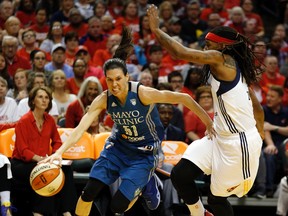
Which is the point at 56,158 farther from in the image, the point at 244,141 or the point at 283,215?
the point at 283,215

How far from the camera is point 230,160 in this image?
6.36 m

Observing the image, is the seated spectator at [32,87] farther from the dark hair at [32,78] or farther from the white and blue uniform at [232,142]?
the white and blue uniform at [232,142]

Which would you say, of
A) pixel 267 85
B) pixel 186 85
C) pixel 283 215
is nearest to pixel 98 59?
pixel 186 85

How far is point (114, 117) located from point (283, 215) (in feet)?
10.7

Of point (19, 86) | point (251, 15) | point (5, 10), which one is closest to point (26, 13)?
point (5, 10)

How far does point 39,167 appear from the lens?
268 inches

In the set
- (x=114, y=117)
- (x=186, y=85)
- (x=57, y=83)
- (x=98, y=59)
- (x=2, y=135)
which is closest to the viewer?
(x=114, y=117)

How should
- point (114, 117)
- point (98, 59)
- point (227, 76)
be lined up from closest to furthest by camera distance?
point (227, 76) → point (114, 117) → point (98, 59)

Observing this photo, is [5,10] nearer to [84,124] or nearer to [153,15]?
[84,124]

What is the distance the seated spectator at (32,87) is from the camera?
917cm

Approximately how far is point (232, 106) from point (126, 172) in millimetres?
1255

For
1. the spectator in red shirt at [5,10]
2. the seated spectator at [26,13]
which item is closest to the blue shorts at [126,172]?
the spectator in red shirt at [5,10]

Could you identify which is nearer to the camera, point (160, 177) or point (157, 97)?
point (157, 97)

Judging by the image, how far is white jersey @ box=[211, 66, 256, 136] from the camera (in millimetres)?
6262
